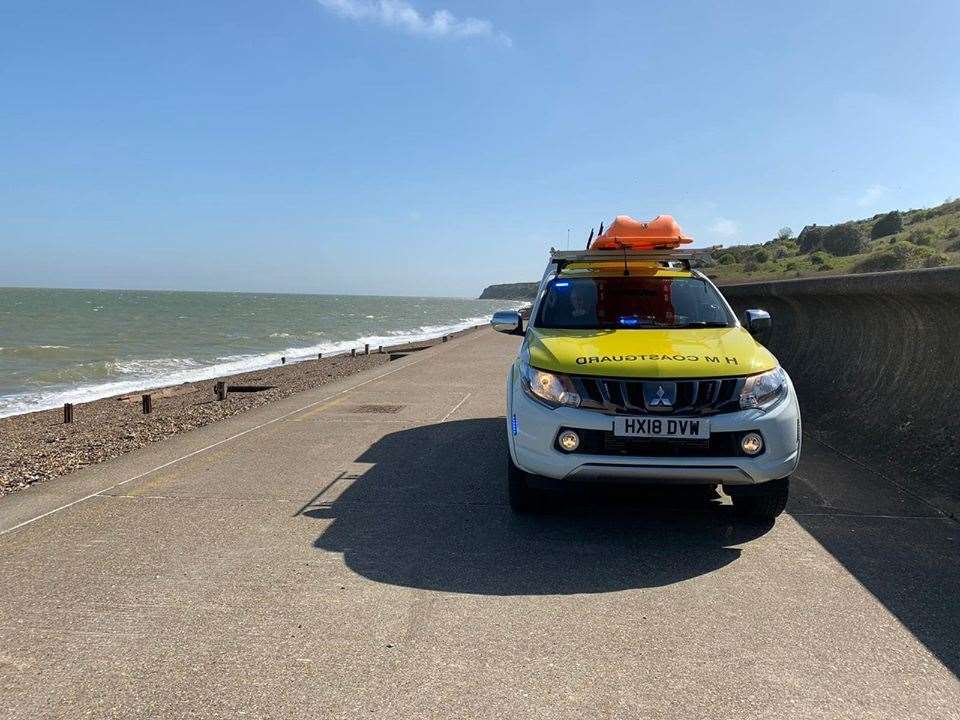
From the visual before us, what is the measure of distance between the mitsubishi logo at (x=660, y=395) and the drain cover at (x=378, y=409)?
5934mm

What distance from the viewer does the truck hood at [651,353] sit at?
4.30m

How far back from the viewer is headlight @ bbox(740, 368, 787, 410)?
4285 mm

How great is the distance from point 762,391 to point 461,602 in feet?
7.22

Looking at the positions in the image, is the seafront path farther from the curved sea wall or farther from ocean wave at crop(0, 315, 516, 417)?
ocean wave at crop(0, 315, 516, 417)

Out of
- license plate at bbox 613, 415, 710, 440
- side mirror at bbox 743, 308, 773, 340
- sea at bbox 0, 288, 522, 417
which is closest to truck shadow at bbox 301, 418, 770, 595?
license plate at bbox 613, 415, 710, 440

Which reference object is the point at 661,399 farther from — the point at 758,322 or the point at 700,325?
the point at 758,322

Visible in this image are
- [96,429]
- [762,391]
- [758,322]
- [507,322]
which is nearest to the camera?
[762,391]

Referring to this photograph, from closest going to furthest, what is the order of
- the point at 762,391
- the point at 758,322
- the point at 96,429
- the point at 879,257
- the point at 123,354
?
the point at 762,391 < the point at 758,322 < the point at 96,429 < the point at 879,257 < the point at 123,354

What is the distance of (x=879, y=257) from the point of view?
20750 mm

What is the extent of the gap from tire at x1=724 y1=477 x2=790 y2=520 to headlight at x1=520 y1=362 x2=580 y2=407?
108cm

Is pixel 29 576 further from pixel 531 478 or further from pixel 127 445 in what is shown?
pixel 127 445

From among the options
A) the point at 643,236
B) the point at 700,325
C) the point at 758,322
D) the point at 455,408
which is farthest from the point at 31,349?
the point at 758,322

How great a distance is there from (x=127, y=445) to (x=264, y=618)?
6.20m

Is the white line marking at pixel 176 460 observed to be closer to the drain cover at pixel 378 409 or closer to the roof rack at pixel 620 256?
the drain cover at pixel 378 409
